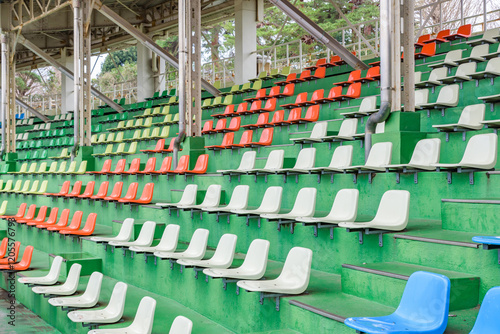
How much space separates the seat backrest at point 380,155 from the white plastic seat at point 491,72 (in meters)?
2.30

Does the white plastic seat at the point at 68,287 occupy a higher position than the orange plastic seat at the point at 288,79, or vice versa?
the orange plastic seat at the point at 288,79

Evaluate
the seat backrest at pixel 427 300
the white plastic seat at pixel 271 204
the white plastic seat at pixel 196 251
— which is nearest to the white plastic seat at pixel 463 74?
the white plastic seat at pixel 271 204

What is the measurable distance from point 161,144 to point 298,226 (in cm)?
570

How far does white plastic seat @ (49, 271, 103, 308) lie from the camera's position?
A: 5.54 meters

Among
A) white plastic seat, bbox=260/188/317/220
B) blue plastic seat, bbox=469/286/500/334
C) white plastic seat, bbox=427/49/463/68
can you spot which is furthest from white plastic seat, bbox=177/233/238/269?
white plastic seat, bbox=427/49/463/68

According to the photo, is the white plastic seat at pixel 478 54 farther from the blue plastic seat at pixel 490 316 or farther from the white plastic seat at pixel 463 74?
the blue plastic seat at pixel 490 316

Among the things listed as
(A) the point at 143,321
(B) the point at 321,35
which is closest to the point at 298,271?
(A) the point at 143,321

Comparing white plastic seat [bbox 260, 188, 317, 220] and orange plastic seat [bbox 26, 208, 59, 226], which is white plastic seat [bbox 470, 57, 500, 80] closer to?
white plastic seat [bbox 260, 188, 317, 220]

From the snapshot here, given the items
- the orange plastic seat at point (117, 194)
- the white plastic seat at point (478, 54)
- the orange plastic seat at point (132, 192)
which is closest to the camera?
the white plastic seat at point (478, 54)

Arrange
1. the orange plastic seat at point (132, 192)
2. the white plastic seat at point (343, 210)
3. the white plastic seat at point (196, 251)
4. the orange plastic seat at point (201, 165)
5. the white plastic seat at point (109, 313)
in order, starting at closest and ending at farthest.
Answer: the white plastic seat at point (343, 210)
the white plastic seat at point (109, 313)
the white plastic seat at point (196, 251)
the orange plastic seat at point (201, 165)
the orange plastic seat at point (132, 192)

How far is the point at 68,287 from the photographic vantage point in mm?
6262

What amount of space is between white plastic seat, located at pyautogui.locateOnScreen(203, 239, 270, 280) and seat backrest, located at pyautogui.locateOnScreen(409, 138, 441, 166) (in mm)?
1532

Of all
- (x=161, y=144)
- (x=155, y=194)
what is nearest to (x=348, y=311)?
(x=155, y=194)

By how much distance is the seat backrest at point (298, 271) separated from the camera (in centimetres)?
411
